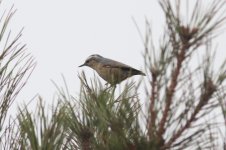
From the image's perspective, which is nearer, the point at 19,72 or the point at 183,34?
the point at 183,34

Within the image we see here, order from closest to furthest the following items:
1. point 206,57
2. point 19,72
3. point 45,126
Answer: point 206,57, point 45,126, point 19,72

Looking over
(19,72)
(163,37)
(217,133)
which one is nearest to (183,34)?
(163,37)

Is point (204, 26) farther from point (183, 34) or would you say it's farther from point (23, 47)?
point (23, 47)

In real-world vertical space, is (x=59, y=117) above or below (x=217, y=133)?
above

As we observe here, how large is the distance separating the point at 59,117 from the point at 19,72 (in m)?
0.35

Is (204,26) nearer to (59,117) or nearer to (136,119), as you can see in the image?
(136,119)

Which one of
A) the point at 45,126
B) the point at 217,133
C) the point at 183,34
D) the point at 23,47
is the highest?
the point at 23,47

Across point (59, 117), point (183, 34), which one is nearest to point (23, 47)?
point (59, 117)

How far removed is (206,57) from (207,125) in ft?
0.90

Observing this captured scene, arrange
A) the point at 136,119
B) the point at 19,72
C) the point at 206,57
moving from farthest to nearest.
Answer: the point at 19,72, the point at 136,119, the point at 206,57

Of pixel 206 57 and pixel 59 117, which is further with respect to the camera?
pixel 59 117

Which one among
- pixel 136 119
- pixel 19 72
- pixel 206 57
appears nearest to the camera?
pixel 206 57

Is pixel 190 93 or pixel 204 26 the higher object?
pixel 204 26

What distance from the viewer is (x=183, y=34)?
2311 mm
